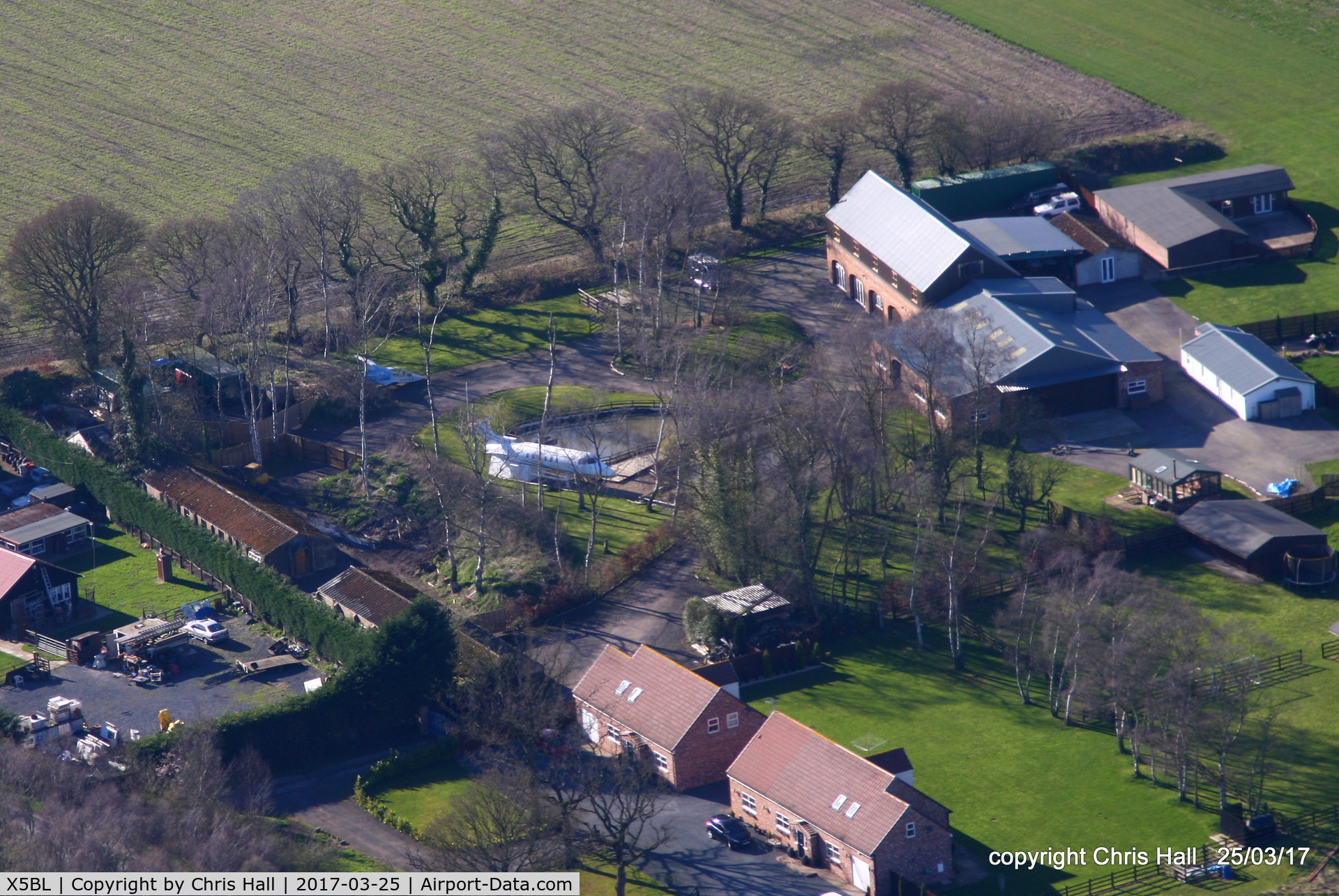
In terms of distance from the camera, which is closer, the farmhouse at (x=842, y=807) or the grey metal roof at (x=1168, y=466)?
the farmhouse at (x=842, y=807)

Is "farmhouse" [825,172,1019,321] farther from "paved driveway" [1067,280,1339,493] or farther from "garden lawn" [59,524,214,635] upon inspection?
"garden lawn" [59,524,214,635]

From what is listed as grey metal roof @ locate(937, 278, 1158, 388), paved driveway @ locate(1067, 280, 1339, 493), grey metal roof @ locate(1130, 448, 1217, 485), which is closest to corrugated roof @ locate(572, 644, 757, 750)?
grey metal roof @ locate(1130, 448, 1217, 485)

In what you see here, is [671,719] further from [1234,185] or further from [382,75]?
[382,75]

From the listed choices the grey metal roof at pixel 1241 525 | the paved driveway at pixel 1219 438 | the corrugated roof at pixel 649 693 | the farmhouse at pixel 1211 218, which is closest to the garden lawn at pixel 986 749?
the corrugated roof at pixel 649 693

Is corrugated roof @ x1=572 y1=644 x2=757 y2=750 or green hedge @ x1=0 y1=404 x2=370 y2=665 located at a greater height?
corrugated roof @ x1=572 y1=644 x2=757 y2=750

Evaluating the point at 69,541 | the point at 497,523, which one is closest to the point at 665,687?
the point at 497,523

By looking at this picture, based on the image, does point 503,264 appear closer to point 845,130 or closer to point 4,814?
point 845,130

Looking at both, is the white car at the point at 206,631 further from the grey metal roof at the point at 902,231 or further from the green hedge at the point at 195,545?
the grey metal roof at the point at 902,231
